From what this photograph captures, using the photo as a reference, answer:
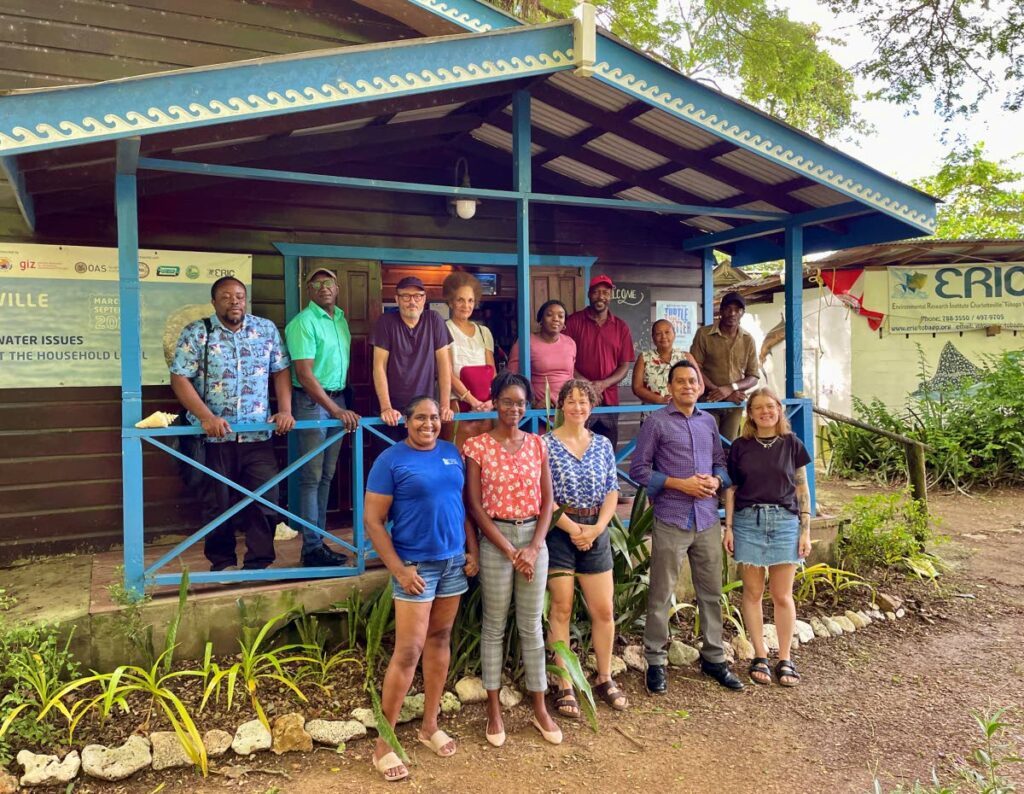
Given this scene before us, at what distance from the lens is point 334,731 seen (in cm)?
332

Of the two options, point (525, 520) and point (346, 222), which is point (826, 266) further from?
point (525, 520)

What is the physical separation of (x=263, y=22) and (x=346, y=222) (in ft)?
4.67

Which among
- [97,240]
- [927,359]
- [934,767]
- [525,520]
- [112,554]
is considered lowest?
[934,767]

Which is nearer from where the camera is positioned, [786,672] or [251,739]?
[251,739]

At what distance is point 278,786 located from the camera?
3020mm

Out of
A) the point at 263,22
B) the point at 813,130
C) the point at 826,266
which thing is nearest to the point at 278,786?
the point at 263,22

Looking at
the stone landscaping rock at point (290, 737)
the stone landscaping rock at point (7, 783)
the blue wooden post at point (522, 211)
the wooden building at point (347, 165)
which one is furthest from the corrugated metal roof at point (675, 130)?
the stone landscaping rock at point (7, 783)

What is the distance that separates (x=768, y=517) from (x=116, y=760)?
313 cm

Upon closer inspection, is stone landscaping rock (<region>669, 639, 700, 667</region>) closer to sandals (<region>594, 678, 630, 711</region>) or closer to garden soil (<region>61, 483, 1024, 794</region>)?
garden soil (<region>61, 483, 1024, 794</region>)

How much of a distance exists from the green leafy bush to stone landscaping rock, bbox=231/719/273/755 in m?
7.82

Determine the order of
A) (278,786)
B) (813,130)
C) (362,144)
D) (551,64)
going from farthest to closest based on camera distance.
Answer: (813,130) < (362,144) < (551,64) < (278,786)

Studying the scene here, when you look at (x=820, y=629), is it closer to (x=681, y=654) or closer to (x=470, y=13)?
(x=681, y=654)

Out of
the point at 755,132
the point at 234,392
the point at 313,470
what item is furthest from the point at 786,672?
the point at 234,392

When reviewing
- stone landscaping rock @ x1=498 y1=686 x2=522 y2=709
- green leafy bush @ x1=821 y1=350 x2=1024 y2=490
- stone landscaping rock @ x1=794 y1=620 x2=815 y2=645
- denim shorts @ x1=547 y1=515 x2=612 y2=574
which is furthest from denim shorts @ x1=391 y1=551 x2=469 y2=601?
green leafy bush @ x1=821 y1=350 x2=1024 y2=490
